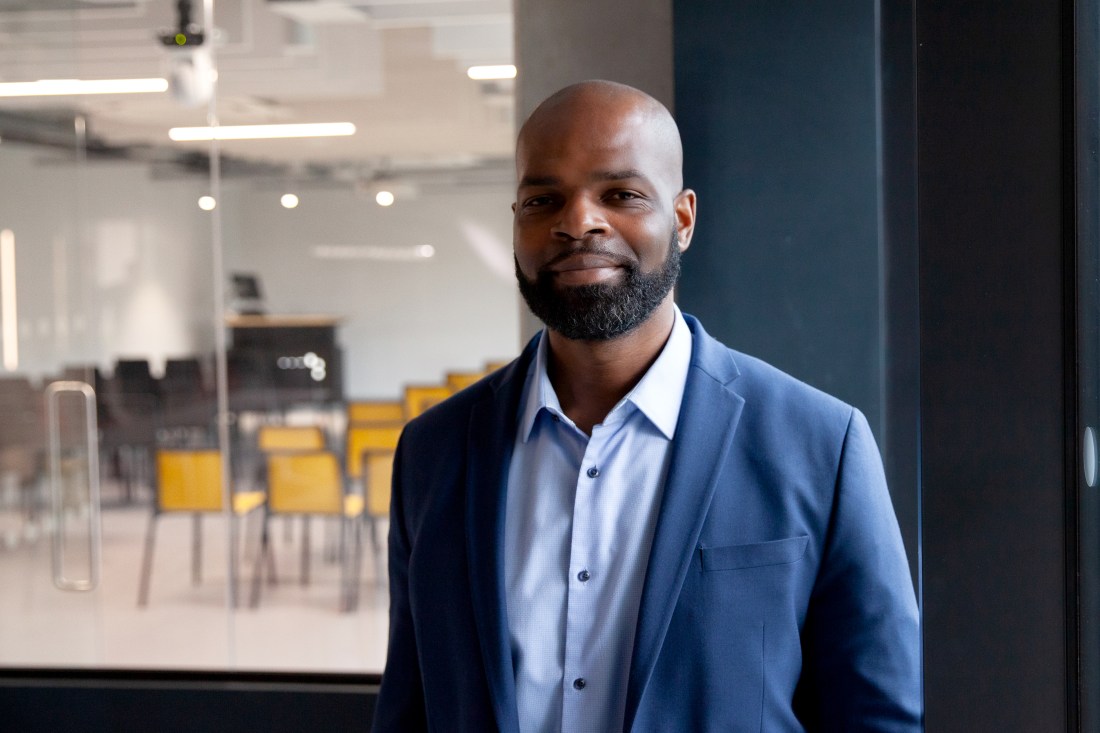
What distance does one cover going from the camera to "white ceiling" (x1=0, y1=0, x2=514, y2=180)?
3740 mm

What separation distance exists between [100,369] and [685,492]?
3257mm

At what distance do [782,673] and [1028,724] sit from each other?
371 millimetres

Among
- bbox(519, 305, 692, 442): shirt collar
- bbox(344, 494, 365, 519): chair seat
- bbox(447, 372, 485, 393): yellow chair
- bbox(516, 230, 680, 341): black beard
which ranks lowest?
bbox(344, 494, 365, 519): chair seat

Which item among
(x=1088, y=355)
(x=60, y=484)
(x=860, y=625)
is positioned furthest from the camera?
(x=60, y=484)

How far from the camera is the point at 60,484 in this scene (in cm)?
391

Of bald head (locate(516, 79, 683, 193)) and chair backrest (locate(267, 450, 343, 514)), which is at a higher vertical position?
bald head (locate(516, 79, 683, 193))

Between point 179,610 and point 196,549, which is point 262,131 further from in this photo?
point 179,610

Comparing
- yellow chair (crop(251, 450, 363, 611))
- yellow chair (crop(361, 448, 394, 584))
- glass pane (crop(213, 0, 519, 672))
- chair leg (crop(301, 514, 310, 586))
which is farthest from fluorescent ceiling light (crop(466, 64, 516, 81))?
chair leg (crop(301, 514, 310, 586))

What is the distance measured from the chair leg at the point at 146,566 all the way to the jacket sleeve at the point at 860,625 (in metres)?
3.25

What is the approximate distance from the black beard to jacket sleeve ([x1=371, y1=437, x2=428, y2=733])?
14.4 inches

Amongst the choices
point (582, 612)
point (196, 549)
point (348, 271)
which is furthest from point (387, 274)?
point (582, 612)

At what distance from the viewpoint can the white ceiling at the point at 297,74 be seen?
3740 mm

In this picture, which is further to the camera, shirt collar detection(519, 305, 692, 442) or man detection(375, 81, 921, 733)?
shirt collar detection(519, 305, 692, 442)

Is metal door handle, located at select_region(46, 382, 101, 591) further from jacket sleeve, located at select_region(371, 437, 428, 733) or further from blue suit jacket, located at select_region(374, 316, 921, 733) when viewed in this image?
blue suit jacket, located at select_region(374, 316, 921, 733)
